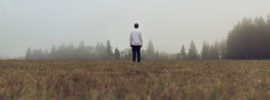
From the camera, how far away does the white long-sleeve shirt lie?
41.7ft

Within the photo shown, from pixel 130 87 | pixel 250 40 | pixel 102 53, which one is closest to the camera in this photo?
pixel 130 87

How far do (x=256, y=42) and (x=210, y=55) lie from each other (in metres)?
30.6

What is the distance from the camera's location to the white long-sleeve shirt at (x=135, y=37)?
12.7 m

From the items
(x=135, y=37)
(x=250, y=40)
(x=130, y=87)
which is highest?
(x=250, y=40)

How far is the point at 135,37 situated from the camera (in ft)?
41.7

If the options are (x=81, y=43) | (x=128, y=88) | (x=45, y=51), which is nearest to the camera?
(x=128, y=88)

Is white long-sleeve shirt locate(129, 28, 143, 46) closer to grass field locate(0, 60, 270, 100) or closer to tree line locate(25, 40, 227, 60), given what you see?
grass field locate(0, 60, 270, 100)

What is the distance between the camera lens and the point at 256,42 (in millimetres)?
78188

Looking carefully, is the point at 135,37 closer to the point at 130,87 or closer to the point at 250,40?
the point at 130,87

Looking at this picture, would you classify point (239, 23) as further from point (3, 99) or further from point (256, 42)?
point (3, 99)

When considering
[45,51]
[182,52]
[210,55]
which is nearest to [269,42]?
[210,55]

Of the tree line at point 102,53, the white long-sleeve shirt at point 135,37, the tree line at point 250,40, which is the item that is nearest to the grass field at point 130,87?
the white long-sleeve shirt at point 135,37

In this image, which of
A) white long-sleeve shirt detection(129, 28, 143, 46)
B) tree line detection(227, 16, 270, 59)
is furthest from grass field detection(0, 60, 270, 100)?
tree line detection(227, 16, 270, 59)

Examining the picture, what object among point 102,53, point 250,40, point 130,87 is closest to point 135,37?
point 130,87
